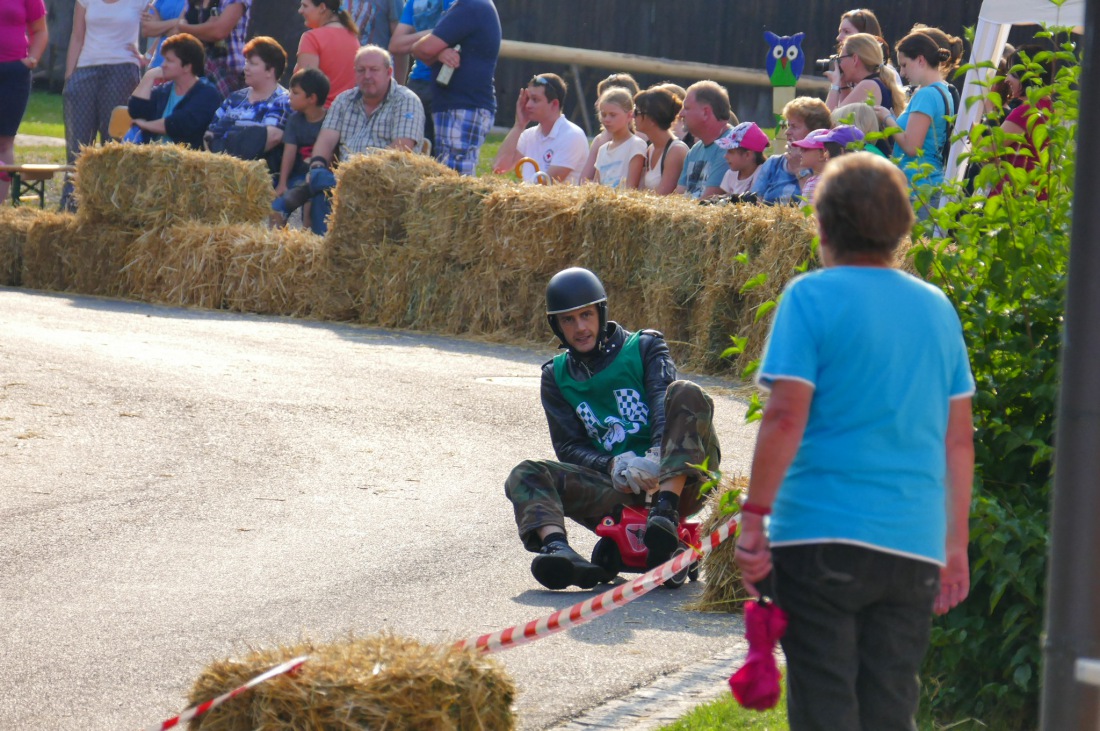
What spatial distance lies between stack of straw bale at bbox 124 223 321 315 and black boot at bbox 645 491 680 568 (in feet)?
28.9

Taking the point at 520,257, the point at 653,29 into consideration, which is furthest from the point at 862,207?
the point at 653,29

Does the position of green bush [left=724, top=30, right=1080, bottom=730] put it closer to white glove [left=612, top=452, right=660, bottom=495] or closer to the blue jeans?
white glove [left=612, top=452, right=660, bottom=495]

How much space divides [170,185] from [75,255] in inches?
51.4

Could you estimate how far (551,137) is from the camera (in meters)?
15.3

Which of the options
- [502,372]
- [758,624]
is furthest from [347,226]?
[758,624]

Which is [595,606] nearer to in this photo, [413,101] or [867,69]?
[867,69]

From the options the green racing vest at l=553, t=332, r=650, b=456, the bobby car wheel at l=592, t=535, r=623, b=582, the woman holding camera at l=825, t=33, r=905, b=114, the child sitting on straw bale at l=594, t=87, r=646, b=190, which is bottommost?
the bobby car wheel at l=592, t=535, r=623, b=582

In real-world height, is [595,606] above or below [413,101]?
below

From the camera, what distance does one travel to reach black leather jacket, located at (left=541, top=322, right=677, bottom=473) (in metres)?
6.55

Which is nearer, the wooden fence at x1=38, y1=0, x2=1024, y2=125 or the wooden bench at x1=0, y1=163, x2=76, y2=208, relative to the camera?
the wooden bench at x1=0, y1=163, x2=76, y2=208

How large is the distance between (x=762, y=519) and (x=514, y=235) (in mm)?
10275

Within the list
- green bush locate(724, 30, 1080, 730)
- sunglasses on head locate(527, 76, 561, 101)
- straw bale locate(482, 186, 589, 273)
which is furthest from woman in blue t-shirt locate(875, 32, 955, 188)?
green bush locate(724, 30, 1080, 730)

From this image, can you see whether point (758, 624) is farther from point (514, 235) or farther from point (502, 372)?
point (514, 235)

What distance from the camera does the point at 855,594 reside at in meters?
3.39
